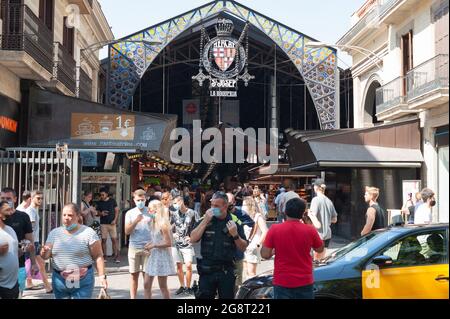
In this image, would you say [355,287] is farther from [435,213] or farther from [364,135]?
[364,135]

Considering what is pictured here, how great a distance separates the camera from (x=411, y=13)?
63.1ft

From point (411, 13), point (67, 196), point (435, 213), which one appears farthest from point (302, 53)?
point (67, 196)

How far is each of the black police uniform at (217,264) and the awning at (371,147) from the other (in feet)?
37.4

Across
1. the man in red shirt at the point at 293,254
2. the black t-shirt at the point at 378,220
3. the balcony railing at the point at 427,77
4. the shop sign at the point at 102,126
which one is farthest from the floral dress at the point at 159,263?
the balcony railing at the point at 427,77

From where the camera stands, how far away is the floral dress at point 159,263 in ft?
28.1

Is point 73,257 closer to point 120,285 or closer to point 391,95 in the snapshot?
point 120,285

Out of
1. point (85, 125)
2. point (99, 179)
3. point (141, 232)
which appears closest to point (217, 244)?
point (141, 232)

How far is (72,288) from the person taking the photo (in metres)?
6.34

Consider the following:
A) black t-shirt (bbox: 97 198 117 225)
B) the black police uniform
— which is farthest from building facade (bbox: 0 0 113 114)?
the black police uniform

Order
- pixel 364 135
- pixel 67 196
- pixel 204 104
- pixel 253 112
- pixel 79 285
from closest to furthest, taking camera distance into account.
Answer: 1. pixel 79 285
2. pixel 67 196
3. pixel 364 135
4. pixel 204 104
5. pixel 253 112

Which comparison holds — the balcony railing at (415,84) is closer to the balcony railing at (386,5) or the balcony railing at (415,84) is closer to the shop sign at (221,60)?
the balcony railing at (386,5)

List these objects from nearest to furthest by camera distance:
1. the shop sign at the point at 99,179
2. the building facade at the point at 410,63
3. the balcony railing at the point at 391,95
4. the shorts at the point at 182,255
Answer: the shorts at the point at 182,255
the building facade at the point at 410,63
the shop sign at the point at 99,179
the balcony railing at the point at 391,95

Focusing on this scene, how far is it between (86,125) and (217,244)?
11.2m

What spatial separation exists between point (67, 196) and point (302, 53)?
16482 millimetres
